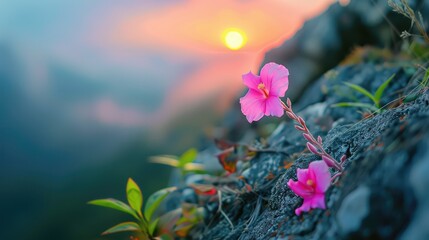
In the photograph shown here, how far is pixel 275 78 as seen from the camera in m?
1.43

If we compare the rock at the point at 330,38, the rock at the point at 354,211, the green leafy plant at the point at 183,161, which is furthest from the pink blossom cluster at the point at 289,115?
the rock at the point at 330,38

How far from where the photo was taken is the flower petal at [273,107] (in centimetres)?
142

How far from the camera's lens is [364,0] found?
548cm

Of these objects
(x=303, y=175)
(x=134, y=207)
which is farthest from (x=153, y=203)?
(x=303, y=175)

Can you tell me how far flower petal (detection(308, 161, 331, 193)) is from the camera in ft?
3.95

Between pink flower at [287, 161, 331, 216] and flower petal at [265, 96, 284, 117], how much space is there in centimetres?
24

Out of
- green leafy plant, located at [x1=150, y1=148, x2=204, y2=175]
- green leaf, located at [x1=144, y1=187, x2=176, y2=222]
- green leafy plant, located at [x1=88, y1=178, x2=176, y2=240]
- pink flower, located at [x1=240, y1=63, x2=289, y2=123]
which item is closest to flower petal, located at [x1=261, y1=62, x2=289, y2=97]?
pink flower, located at [x1=240, y1=63, x2=289, y2=123]

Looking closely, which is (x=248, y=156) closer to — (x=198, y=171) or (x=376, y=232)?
(x=198, y=171)

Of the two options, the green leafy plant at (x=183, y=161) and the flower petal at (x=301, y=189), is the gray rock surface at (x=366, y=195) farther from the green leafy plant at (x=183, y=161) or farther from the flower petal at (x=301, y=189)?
the green leafy plant at (x=183, y=161)

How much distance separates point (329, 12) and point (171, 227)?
4654 mm

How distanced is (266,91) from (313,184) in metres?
0.37

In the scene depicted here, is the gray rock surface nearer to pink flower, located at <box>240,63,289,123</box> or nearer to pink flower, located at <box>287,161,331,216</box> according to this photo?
pink flower, located at <box>287,161,331,216</box>

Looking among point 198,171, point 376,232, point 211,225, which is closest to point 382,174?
point 376,232

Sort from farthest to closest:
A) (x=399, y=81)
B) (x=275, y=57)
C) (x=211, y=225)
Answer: (x=275, y=57), (x=399, y=81), (x=211, y=225)
